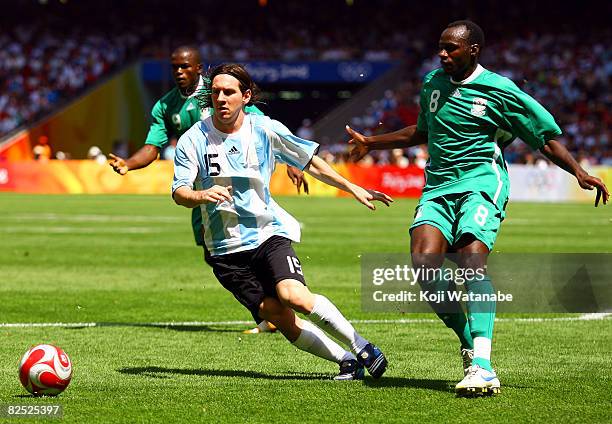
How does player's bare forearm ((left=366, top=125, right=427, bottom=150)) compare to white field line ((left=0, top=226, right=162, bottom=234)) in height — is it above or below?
above

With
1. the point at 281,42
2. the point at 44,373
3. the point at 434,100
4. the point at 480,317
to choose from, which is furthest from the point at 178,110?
the point at 281,42

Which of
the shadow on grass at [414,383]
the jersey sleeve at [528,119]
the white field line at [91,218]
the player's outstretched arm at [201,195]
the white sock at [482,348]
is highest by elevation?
the jersey sleeve at [528,119]

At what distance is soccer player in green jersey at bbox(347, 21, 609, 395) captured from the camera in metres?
7.35

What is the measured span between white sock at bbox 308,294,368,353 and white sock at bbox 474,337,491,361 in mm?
888

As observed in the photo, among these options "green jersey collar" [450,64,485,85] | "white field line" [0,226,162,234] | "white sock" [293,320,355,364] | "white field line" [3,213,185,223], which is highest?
"green jersey collar" [450,64,485,85]

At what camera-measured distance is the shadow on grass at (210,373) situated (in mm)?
7820

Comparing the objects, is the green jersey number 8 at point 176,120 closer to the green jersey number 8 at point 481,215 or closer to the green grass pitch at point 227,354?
the green grass pitch at point 227,354

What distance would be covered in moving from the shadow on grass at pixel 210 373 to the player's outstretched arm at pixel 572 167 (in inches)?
80.0

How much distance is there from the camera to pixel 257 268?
7734mm

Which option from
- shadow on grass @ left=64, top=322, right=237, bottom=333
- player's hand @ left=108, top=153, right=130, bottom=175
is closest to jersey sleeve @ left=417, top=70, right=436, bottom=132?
player's hand @ left=108, top=153, right=130, bottom=175

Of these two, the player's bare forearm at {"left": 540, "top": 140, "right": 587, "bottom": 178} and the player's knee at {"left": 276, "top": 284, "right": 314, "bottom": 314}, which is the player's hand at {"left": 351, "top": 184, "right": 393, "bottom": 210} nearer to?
the player's knee at {"left": 276, "top": 284, "right": 314, "bottom": 314}

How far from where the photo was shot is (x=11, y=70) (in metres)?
53.1

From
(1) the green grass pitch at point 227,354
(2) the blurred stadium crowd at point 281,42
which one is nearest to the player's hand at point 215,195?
(1) the green grass pitch at point 227,354

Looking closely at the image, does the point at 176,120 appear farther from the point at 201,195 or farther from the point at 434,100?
the point at 201,195
